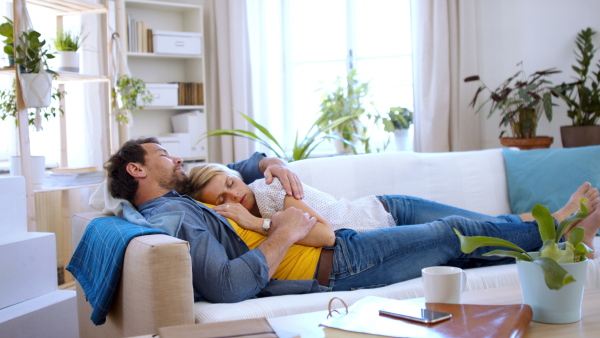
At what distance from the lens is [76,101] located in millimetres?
4000

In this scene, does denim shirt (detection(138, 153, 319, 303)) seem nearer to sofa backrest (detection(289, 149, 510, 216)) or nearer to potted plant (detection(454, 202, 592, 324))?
potted plant (detection(454, 202, 592, 324))

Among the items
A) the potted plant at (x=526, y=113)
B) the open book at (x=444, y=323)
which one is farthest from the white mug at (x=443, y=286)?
the potted plant at (x=526, y=113)

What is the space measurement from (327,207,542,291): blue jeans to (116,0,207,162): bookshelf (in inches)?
109

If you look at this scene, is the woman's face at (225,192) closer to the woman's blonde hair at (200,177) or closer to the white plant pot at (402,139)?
the woman's blonde hair at (200,177)

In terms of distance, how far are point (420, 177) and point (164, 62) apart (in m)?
2.78

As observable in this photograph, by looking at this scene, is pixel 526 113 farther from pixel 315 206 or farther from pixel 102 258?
pixel 102 258

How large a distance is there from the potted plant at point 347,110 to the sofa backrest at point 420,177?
1480 mm

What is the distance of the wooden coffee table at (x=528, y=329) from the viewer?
1071mm

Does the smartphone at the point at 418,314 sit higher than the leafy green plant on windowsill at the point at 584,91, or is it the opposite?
the leafy green plant on windowsill at the point at 584,91

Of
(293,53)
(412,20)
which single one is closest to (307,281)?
(412,20)

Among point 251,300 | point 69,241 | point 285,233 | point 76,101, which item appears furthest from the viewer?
point 76,101

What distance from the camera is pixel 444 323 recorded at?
1.05 meters

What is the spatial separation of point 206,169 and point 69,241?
1802 mm

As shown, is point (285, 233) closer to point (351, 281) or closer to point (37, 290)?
point (351, 281)
